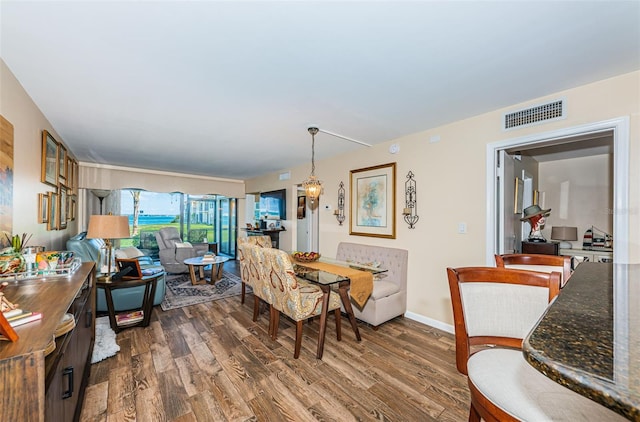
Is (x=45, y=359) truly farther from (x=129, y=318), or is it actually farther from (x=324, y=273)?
(x=129, y=318)

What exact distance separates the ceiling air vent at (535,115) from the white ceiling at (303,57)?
13 centimetres

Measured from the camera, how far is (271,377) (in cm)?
214

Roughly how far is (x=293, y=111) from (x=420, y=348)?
107 inches

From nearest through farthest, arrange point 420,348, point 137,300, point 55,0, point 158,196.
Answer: point 55,0 < point 420,348 < point 137,300 < point 158,196

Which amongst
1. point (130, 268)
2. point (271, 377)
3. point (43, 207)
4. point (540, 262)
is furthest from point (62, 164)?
point (540, 262)

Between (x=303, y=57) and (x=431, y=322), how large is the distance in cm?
311

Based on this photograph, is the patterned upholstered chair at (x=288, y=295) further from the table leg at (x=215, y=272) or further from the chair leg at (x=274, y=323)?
the table leg at (x=215, y=272)

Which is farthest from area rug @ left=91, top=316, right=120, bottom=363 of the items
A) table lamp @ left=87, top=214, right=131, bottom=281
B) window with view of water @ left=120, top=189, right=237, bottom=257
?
window with view of water @ left=120, top=189, right=237, bottom=257

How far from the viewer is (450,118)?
2889 millimetres

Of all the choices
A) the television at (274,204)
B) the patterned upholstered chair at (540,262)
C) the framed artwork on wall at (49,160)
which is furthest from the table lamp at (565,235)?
the framed artwork on wall at (49,160)

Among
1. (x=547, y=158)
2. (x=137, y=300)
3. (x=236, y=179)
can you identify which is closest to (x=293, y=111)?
(x=137, y=300)

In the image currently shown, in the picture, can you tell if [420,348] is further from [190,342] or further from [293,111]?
[293,111]

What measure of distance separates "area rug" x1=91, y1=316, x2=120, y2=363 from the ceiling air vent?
4.34m

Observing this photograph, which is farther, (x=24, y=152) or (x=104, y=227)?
(x=104, y=227)
